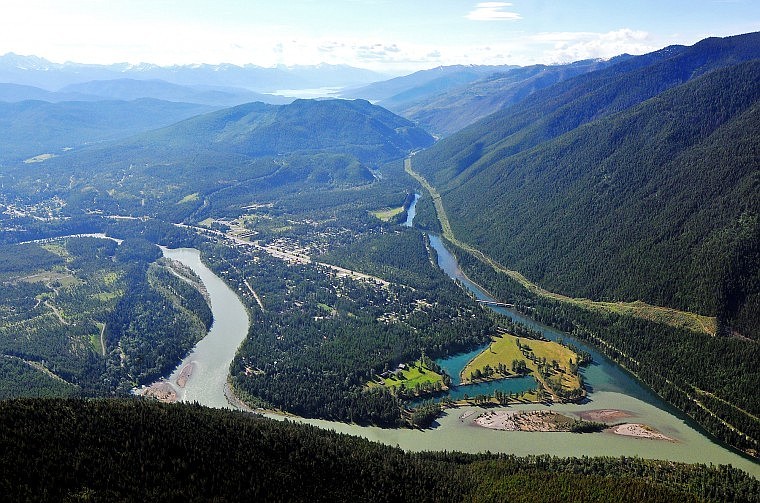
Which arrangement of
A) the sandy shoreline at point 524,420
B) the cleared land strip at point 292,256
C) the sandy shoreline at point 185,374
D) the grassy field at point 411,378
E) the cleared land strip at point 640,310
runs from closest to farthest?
the sandy shoreline at point 524,420 → the grassy field at point 411,378 → the sandy shoreline at point 185,374 → the cleared land strip at point 640,310 → the cleared land strip at point 292,256

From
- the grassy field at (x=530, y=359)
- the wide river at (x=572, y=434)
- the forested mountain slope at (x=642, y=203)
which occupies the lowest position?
the wide river at (x=572, y=434)

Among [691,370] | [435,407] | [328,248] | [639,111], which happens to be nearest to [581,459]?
[435,407]

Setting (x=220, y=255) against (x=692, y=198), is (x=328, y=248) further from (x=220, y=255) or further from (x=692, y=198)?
(x=692, y=198)


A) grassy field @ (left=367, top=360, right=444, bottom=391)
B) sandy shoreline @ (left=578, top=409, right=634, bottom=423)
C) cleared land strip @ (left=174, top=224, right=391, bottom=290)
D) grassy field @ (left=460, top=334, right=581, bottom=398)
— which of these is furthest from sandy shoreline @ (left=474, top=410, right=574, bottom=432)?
cleared land strip @ (left=174, top=224, right=391, bottom=290)

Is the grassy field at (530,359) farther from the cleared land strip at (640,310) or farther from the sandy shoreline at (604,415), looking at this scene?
the cleared land strip at (640,310)

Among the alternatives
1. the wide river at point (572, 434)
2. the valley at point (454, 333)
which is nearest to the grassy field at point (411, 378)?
the valley at point (454, 333)

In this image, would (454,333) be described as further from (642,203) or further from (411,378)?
(642,203)

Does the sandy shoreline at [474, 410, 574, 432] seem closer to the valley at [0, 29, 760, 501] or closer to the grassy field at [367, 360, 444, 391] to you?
the valley at [0, 29, 760, 501]

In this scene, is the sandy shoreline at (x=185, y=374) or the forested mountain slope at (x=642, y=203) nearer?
the sandy shoreline at (x=185, y=374)
